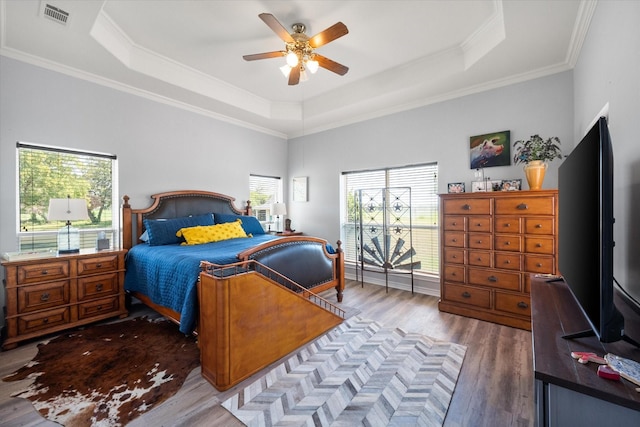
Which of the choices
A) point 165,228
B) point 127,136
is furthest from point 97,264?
point 127,136

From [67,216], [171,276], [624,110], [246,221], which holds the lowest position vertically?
[171,276]

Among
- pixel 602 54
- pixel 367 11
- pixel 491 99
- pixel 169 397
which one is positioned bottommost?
pixel 169 397

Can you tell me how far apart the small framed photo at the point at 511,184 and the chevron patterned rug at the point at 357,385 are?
197 cm

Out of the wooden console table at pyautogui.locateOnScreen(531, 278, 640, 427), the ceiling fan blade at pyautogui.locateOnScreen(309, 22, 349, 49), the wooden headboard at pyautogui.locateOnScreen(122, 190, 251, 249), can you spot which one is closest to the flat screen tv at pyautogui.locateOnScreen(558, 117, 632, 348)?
the wooden console table at pyautogui.locateOnScreen(531, 278, 640, 427)

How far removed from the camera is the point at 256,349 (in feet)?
6.89

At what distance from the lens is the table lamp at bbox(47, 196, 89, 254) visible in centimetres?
273

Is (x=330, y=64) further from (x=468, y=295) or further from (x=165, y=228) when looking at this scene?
(x=468, y=295)

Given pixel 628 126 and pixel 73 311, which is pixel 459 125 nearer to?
pixel 628 126

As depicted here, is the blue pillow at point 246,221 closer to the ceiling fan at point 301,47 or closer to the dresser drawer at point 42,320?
the dresser drawer at point 42,320

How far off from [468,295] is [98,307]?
13.7 ft

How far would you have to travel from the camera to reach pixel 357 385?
1.96 m

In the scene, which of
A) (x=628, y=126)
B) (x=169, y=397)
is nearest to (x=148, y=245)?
(x=169, y=397)

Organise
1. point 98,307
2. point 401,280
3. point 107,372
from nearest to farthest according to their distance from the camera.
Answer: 1. point 107,372
2. point 98,307
3. point 401,280

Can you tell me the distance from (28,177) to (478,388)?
15.6ft
